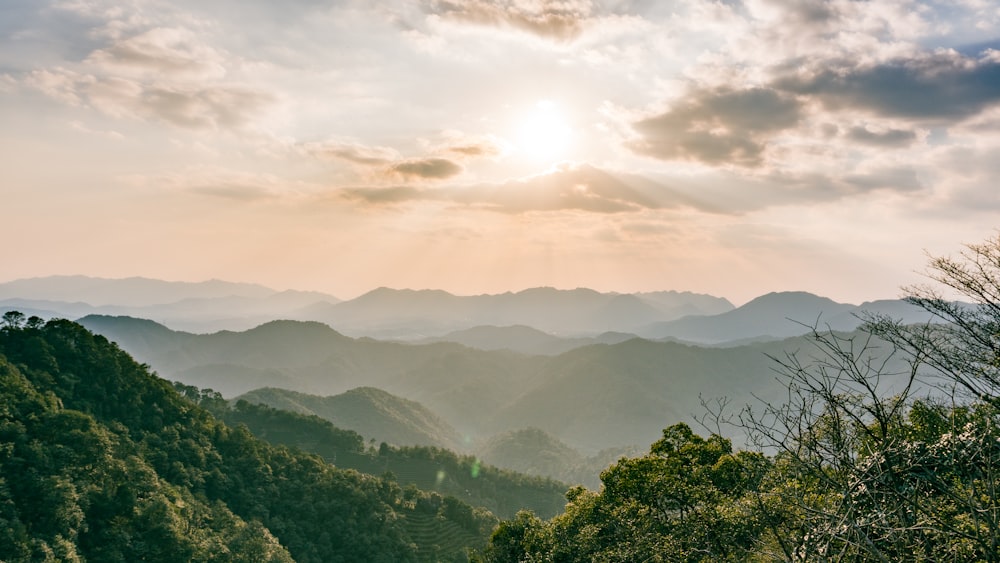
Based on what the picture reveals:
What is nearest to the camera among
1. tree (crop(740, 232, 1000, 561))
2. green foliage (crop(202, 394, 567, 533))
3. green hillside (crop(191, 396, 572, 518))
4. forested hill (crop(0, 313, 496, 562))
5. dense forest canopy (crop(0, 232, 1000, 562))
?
tree (crop(740, 232, 1000, 561))

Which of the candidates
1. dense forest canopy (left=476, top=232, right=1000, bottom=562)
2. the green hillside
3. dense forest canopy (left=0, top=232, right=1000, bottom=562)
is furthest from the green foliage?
dense forest canopy (left=476, top=232, right=1000, bottom=562)

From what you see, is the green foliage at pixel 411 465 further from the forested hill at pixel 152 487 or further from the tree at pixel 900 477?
the tree at pixel 900 477

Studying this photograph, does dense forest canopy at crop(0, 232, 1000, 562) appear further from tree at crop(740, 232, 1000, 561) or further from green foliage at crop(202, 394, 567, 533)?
green foliage at crop(202, 394, 567, 533)

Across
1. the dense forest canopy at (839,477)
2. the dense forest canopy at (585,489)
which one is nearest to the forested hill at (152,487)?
the dense forest canopy at (585,489)

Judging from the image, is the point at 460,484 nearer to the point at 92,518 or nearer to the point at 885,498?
the point at 92,518

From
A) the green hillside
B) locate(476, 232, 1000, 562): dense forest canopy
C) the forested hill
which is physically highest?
locate(476, 232, 1000, 562): dense forest canopy

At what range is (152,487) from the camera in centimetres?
4481

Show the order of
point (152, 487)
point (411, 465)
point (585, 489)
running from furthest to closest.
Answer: point (411, 465) → point (152, 487) → point (585, 489)

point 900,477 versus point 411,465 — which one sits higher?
point 900,477

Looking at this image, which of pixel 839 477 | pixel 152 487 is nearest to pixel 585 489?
pixel 839 477

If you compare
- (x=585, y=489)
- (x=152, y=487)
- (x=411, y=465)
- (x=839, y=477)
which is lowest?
(x=411, y=465)

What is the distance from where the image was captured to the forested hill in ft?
122

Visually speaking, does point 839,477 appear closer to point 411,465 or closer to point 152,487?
point 152,487

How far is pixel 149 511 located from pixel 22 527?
9877 millimetres
